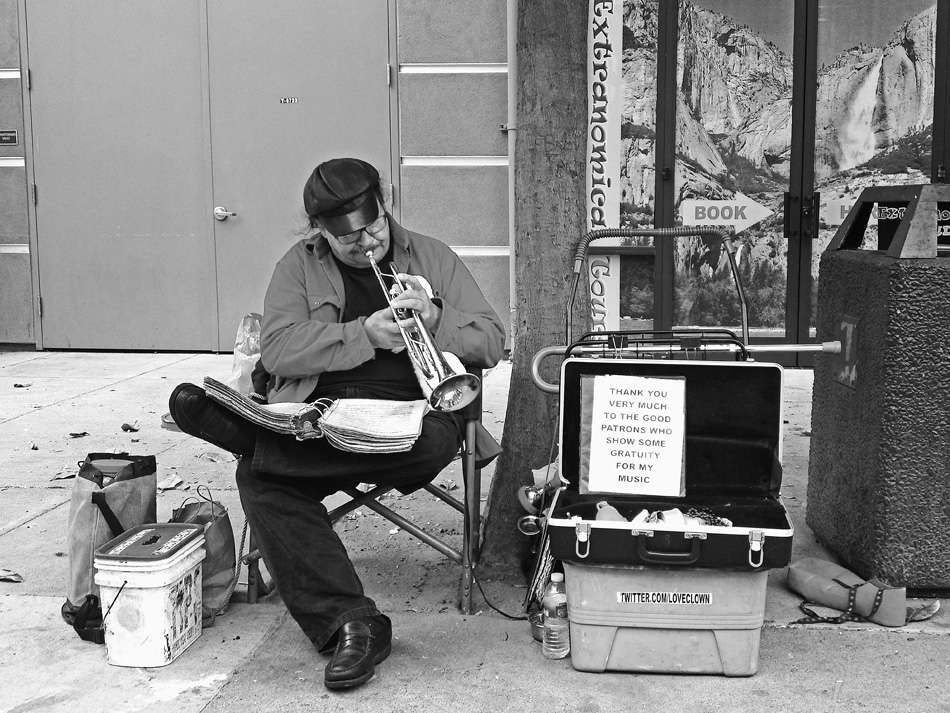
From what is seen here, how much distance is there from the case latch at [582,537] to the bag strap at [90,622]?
58.2 inches

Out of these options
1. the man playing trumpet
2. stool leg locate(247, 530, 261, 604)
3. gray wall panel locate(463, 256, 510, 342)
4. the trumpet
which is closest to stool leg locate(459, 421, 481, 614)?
the man playing trumpet

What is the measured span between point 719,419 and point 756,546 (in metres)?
0.51

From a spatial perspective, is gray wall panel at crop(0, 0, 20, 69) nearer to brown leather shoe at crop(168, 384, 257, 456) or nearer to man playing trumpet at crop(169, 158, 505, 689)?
man playing trumpet at crop(169, 158, 505, 689)

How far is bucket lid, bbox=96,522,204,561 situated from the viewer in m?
3.14

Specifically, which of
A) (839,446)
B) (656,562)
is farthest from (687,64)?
(656,562)

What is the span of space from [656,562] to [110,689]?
1553 mm

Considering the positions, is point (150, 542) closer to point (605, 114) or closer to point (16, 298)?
point (605, 114)

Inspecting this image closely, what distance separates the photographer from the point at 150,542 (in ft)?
10.8

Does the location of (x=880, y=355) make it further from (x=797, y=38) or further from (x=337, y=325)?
(x=797, y=38)

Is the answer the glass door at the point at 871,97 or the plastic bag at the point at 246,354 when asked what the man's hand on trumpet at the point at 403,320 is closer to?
the plastic bag at the point at 246,354

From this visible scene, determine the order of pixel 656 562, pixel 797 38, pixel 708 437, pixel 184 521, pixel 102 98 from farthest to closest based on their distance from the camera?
1. pixel 102 98
2. pixel 797 38
3. pixel 184 521
4. pixel 708 437
5. pixel 656 562

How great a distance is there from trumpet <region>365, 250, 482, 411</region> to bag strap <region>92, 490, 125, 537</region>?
103cm

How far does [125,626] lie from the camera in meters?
3.17

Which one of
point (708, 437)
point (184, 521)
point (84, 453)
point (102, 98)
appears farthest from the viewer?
point (102, 98)
